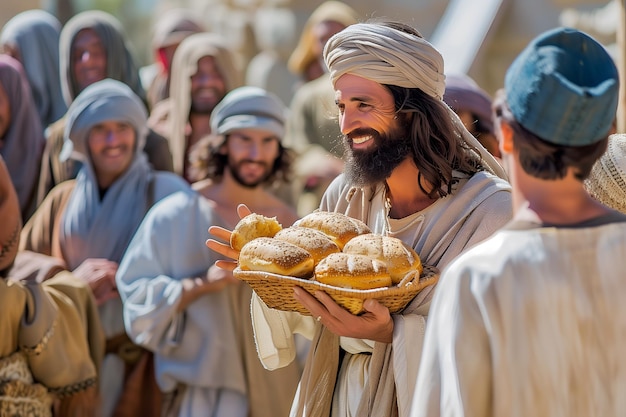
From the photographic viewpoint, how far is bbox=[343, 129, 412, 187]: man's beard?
3998mm

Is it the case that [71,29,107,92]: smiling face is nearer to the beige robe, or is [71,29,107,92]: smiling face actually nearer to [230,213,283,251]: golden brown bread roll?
the beige robe

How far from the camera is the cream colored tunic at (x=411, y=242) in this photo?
3.81 meters

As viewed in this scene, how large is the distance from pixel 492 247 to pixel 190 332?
3.63 metres

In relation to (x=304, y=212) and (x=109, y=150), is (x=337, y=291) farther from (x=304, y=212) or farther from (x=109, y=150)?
(x=304, y=212)

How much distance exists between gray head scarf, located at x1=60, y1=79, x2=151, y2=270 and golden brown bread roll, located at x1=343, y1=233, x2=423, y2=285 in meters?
3.25

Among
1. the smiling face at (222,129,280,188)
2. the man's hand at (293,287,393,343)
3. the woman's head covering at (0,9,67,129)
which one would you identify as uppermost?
the man's hand at (293,287,393,343)

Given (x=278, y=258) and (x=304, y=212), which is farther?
(x=304, y=212)

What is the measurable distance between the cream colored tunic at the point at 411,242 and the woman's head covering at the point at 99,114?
3.06 m

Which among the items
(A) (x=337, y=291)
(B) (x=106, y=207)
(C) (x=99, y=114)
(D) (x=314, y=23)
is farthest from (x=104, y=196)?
(A) (x=337, y=291)

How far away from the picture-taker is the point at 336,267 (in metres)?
3.65

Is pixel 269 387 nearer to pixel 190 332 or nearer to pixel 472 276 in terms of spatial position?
pixel 190 332

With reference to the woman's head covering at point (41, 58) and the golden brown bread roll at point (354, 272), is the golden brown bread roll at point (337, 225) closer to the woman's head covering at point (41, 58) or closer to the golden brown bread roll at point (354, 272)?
the golden brown bread roll at point (354, 272)

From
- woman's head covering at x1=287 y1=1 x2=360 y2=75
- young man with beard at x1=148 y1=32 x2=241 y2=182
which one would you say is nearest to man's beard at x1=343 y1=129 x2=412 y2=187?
young man with beard at x1=148 y1=32 x2=241 y2=182

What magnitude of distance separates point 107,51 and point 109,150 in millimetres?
1540
